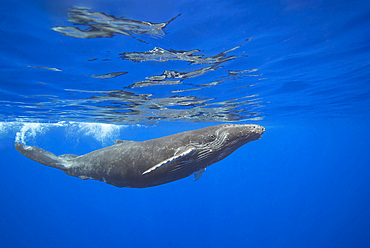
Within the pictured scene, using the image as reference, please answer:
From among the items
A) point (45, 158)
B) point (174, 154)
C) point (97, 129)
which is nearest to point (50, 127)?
point (97, 129)

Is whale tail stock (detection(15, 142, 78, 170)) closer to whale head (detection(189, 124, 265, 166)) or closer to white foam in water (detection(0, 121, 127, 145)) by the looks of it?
whale head (detection(189, 124, 265, 166))

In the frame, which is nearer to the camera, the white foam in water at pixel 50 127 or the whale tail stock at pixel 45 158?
the whale tail stock at pixel 45 158

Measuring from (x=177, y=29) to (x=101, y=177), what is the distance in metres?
5.49

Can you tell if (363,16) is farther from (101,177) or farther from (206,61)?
(101,177)

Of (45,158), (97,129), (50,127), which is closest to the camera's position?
(45,158)

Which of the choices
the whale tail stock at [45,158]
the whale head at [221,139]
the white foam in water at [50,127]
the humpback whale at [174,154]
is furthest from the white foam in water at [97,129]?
the whale head at [221,139]

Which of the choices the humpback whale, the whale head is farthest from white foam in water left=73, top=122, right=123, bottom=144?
the whale head

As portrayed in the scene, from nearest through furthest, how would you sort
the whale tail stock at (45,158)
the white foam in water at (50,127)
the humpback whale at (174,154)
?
the humpback whale at (174,154) → the whale tail stock at (45,158) → the white foam in water at (50,127)

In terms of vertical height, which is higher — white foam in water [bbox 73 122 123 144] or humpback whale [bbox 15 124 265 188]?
white foam in water [bbox 73 122 123 144]

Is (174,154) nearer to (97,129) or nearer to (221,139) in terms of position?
(221,139)

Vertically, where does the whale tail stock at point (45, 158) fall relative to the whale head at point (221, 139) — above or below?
below

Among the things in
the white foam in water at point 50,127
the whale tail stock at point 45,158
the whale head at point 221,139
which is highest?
the white foam in water at point 50,127

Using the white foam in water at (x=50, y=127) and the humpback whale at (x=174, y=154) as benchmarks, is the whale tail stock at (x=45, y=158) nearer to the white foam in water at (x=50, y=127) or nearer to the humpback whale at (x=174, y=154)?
the humpback whale at (x=174, y=154)

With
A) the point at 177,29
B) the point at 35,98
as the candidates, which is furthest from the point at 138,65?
the point at 35,98
